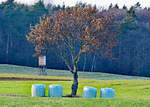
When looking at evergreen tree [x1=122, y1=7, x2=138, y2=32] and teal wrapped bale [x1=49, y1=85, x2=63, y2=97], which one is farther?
evergreen tree [x1=122, y1=7, x2=138, y2=32]

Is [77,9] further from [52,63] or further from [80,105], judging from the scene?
[52,63]

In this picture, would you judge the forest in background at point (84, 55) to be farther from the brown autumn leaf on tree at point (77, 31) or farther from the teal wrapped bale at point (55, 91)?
the teal wrapped bale at point (55, 91)

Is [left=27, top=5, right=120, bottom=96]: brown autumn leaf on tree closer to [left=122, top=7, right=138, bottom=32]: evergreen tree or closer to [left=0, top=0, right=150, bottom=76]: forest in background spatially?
[left=0, top=0, right=150, bottom=76]: forest in background

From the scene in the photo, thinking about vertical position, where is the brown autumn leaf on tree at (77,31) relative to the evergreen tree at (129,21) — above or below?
above

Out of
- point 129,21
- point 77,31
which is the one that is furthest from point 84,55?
point 77,31

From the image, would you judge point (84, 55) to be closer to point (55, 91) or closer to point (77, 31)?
point (77, 31)

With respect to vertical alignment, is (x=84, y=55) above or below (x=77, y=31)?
below

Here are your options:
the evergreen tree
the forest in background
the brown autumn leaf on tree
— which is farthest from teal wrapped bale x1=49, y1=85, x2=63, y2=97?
the evergreen tree

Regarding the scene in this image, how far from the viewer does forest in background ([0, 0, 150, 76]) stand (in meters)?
70.9

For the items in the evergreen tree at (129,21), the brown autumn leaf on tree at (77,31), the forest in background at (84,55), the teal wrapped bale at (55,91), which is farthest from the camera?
the evergreen tree at (129,21)

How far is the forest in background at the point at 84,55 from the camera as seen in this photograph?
70.9m

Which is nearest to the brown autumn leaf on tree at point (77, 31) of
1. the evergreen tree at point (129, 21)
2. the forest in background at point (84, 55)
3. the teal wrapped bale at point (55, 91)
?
the teal wrapped bale at point (55, 91)


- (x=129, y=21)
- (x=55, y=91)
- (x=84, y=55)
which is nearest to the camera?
(x=55, y=91)

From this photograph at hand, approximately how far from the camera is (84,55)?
234ft
